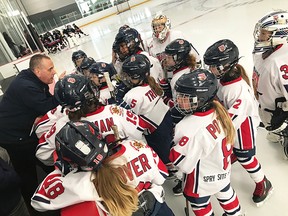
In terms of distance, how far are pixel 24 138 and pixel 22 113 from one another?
217 millimetres

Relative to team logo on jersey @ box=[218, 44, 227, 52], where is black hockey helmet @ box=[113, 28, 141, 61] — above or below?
above

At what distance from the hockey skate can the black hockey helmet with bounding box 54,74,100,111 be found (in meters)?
1.32

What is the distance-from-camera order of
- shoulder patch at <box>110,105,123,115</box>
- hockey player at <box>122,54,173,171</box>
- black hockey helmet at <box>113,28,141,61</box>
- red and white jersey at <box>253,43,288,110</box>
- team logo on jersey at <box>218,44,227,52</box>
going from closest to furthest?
shoulder patch at <box>110,105,123,115</box>, team logo on jersey at <box>218,44,227,52</box>, red and white jersey at <box>253,43,288,110</box>, hockey player at <box>122,54,173,171</box>, black hockey helmet at <box>113,28,141,61</box>

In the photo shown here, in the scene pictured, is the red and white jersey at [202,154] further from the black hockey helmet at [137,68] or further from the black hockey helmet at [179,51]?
the black hockey helmet at [179,51]

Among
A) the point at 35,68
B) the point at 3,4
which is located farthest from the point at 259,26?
the point at 3,4

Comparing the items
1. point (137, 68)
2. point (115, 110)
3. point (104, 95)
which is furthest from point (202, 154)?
point (104, 95)

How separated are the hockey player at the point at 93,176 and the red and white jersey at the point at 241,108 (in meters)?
0.75

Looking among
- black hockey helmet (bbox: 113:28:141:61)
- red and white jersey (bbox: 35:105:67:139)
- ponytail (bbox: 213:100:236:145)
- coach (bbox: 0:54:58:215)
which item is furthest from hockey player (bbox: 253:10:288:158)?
coach (bbox: 0:54:58:215)

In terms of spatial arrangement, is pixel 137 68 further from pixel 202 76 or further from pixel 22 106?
pixel 22 106

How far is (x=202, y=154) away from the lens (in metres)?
1.32

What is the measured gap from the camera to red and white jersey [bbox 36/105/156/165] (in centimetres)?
146

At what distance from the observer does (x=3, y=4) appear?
332 inches

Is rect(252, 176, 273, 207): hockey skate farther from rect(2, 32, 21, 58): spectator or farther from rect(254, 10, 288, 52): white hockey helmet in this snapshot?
rect(2, 32, 21, 58): spectator

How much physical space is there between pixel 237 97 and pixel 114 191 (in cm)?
101
